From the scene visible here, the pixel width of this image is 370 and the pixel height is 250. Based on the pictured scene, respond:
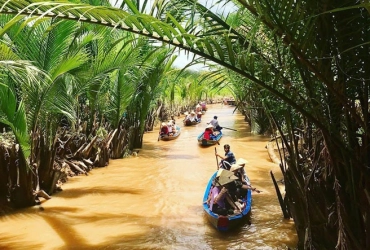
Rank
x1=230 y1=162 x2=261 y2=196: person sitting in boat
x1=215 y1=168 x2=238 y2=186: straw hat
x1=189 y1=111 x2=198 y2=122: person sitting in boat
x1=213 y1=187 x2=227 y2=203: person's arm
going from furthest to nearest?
x1=189 y1=111 x2=198 y2=122: person sitting in boat
x1=230 y1=162 x2=261 y2=196: person sitting in boat
x1=215 y1=168 x2=238 y2=186: straw hat
x1=213 y1=187 x2=227 y2=203: person's arm

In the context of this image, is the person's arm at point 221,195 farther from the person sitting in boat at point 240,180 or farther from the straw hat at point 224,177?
the person sitting in boat at point 240,180

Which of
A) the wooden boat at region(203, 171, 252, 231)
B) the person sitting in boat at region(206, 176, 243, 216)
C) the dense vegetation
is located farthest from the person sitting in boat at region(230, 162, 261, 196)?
the dense vegetation

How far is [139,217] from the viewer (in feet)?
20.0

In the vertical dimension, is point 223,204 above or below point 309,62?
below

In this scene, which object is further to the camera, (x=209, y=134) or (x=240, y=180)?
(x=209, y=134)

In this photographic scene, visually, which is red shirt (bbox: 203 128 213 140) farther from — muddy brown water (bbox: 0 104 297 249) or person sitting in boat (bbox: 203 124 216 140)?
muddy brown water (bbox: 0 104 297 249)

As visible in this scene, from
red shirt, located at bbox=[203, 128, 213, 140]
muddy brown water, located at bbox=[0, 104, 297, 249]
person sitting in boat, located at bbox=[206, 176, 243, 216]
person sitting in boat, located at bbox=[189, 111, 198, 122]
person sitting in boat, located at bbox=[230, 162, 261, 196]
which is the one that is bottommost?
muddy brown water, located at bbox=[0, 104, 297, 249]

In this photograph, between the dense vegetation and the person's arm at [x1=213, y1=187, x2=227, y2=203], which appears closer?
the dense vegetation

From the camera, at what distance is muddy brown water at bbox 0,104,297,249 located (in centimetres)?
505

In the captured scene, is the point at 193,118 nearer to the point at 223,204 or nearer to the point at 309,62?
the point at 223,204

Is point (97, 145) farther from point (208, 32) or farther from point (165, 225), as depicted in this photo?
point (208, 32)

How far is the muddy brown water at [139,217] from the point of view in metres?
5.05

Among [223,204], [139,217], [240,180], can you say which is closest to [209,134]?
[240,180]

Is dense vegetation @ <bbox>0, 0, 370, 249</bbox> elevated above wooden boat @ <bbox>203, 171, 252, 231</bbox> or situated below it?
above
